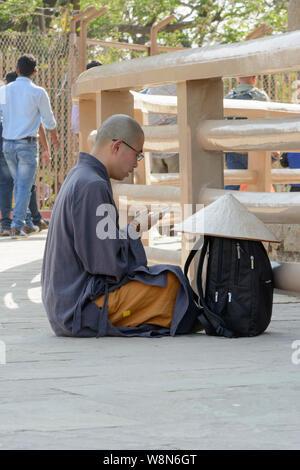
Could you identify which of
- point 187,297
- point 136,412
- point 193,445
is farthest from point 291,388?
point 187,297

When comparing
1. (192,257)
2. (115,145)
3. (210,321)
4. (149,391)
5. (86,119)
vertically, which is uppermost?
(115,145)

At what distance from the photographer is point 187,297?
448cm

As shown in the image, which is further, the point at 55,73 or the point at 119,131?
the point at 55,73

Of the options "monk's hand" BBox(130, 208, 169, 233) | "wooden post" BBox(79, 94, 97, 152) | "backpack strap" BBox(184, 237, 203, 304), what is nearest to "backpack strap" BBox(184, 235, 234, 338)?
"backpack strap" BBox(184, 237, 203, 304)

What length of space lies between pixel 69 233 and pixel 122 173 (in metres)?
0.41

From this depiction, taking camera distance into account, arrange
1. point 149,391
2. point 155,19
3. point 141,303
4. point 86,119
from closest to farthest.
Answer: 1. point 149,391
2. point 141,303
3. point 86,119
4. point 155,19

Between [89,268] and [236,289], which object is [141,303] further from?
[236,289]

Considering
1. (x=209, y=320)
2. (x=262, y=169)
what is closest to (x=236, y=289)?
(x=209, y=320)

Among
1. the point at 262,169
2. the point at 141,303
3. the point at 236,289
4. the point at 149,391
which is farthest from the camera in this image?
the point at 262,169

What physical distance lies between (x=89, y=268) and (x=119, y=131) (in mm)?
698

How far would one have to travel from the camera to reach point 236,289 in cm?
441

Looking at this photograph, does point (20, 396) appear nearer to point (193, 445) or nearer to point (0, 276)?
point (193, 445)

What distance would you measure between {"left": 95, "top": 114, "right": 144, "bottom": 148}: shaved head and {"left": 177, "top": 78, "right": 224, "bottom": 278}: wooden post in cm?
117

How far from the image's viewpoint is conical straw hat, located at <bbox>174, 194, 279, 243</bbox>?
4.40 m
